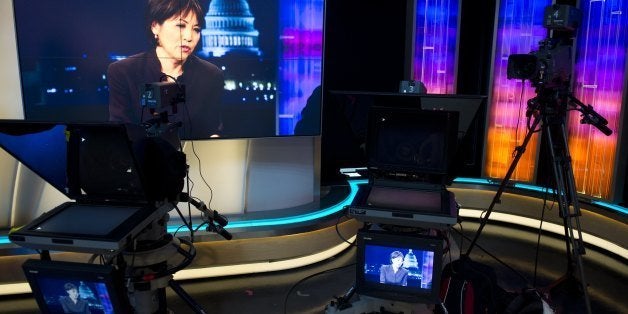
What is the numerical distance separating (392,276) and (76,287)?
1.28 meters

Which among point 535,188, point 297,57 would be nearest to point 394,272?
point 297,57

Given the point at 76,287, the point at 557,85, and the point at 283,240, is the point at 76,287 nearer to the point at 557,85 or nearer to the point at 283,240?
the point at 283,240

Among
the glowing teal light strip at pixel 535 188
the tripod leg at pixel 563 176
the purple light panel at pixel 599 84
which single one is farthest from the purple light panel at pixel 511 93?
the tripod leg at pixel 563 176

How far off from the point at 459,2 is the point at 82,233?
3.85 m

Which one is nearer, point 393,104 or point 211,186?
point 393,104

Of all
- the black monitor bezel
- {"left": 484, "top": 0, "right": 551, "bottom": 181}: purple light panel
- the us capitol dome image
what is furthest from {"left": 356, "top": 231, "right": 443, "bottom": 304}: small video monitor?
{"left": 484, "top": 0, "right": 551, "bottom": 181}: purple light panel

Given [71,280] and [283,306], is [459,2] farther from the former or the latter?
[71,280]

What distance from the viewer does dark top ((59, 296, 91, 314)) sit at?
74.4 inches

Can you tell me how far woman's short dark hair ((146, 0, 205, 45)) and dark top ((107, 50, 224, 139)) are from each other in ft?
0.62

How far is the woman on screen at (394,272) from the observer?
2104mm

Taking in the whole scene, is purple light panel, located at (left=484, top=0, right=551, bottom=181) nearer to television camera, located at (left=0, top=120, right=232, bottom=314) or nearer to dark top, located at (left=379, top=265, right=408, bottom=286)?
dark top, located at (left=379, top=265, right=408, bottom=286)

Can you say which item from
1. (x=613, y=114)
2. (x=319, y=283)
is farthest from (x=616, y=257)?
(x=319, y=283)

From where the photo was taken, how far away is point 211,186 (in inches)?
142

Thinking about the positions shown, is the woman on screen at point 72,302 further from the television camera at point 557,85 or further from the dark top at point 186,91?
the television camera at point 557,85
